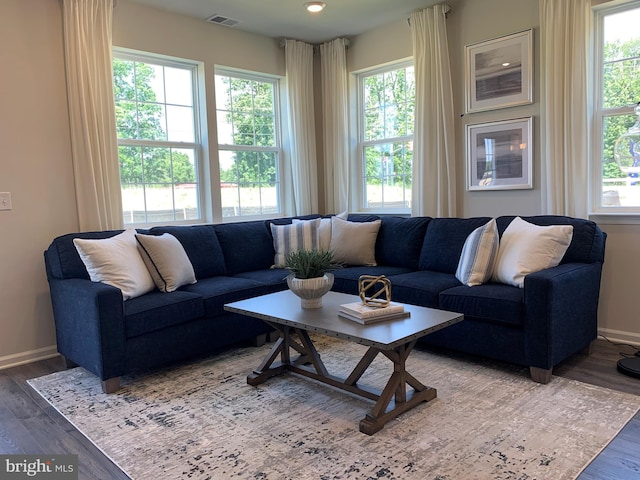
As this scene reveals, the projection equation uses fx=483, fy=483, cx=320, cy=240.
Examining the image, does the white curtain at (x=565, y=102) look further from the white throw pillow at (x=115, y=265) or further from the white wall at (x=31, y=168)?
the white wall at (x=31, y=168)

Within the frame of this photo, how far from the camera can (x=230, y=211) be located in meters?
4.66

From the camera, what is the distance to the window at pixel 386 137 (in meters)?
4.65

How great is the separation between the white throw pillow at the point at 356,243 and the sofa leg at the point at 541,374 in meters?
1.64

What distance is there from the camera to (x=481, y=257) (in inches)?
124

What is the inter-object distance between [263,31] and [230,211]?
1.75 meters

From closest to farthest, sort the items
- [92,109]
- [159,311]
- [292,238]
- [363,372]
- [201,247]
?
[363,372] < [159,311] < [92,109] < [201,247] < [292,238]

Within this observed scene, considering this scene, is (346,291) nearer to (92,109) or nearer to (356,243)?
(356,243)

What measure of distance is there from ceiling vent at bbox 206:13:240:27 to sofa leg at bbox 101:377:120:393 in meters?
3.08

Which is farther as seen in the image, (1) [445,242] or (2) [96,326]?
(1) [445,242]

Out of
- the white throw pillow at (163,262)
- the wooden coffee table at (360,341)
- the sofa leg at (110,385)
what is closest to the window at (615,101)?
the wooden coffee table at (360,341)

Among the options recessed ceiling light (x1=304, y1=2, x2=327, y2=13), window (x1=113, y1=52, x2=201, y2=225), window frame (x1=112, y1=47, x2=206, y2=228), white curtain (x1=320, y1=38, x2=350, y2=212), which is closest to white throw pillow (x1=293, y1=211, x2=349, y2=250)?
white curtain (x1=320, y1=38, x2=350, y2=212)

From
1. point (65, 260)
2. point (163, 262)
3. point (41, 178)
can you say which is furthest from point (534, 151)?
point (41, 178)

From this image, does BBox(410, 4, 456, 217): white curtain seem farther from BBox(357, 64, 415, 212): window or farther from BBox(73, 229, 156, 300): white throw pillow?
BBox(73, 229, 156, 300): white throw pillow

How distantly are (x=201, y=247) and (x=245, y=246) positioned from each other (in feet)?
1.43
